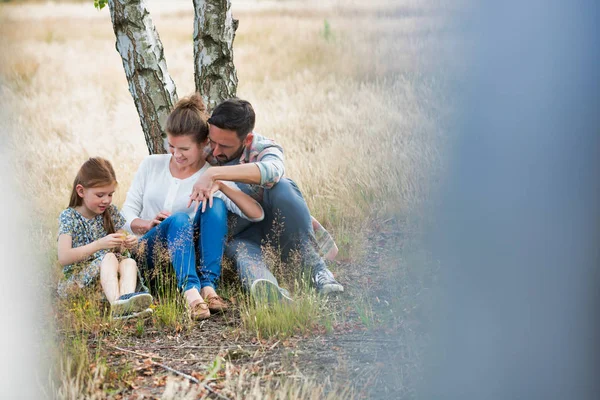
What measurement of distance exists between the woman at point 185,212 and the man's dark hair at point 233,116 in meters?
0.08

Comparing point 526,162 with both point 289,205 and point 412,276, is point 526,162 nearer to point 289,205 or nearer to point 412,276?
point 412,276

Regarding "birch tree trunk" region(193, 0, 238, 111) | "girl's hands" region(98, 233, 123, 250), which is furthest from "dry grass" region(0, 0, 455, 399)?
"birch tree trunk" region(193, 0, 238, 111)

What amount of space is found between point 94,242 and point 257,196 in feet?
1.92

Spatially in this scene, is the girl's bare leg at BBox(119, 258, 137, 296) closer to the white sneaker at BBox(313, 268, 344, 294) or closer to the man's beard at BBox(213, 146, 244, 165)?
the man's beard at BBox(213, 146, 244, 165)

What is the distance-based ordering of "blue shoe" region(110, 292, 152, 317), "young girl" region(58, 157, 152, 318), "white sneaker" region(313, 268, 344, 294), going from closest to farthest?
1. "blue shoe" region(110, 292, 152, 317)
2. "young girl" region(58, 157, 152, 318)
3. "white sneaker" region(313, 268, 344, 294)

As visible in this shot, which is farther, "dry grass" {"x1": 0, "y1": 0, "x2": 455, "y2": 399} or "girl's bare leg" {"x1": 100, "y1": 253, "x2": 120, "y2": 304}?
"girl's bare leg" {"x1": 100, "y1": 253, "x2": 120, "y2": 304}

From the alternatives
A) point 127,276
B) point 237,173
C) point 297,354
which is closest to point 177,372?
point 297,354

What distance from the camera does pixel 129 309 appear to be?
83.6 inches

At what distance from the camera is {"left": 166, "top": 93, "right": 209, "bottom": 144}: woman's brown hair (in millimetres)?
2332

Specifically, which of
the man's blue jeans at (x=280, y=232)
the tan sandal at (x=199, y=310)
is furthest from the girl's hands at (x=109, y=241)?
the man's blue jeans at (x=280, y=232)

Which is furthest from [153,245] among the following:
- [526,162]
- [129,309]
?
[526,162]

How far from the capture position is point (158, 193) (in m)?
2.47

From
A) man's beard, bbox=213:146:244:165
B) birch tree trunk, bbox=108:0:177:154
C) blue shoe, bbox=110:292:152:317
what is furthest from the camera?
birch tree trunk, bbox=108:0:177:154

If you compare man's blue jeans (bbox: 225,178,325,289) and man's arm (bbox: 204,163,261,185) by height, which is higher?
man's arm (bbox: 204,163,261,185)
